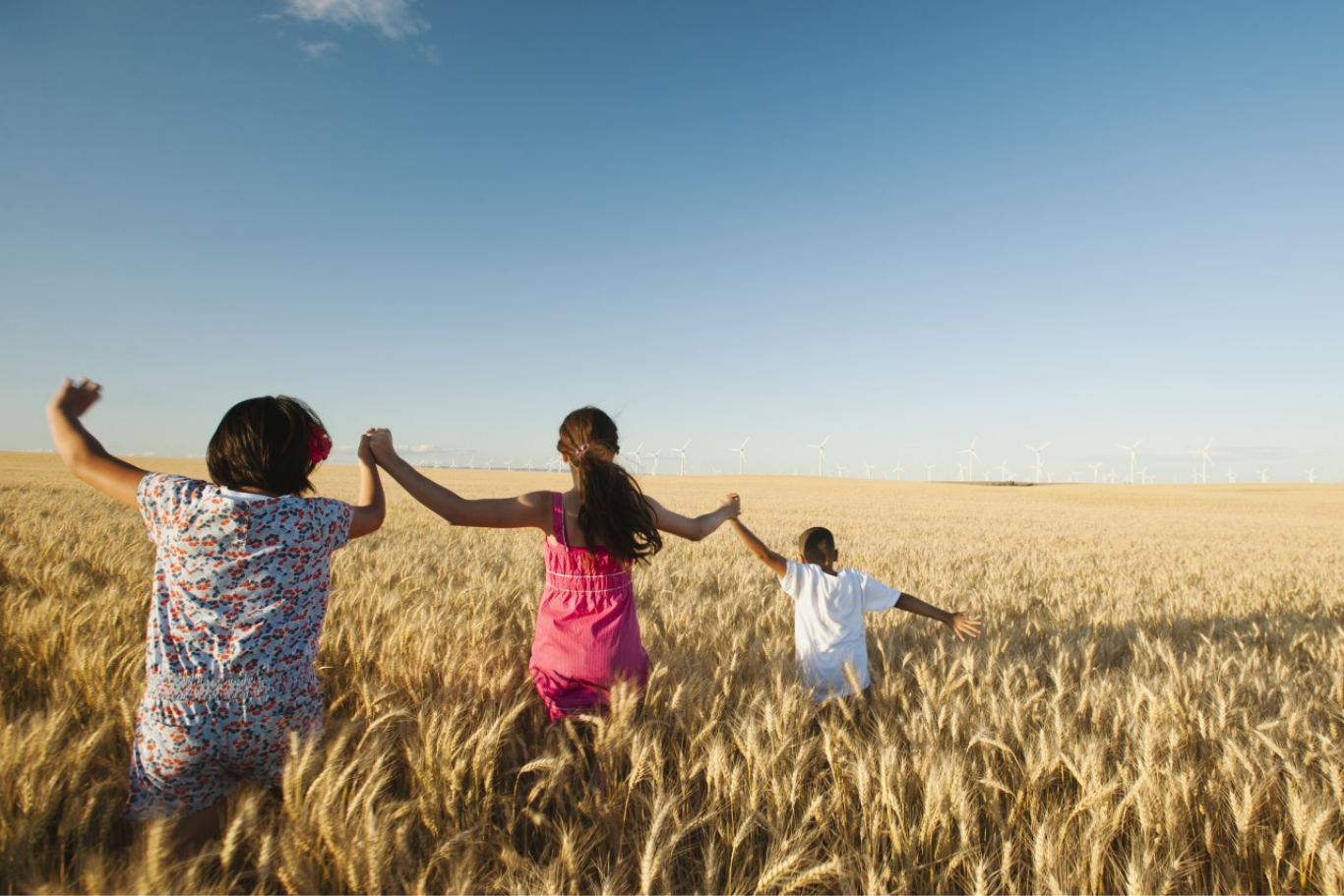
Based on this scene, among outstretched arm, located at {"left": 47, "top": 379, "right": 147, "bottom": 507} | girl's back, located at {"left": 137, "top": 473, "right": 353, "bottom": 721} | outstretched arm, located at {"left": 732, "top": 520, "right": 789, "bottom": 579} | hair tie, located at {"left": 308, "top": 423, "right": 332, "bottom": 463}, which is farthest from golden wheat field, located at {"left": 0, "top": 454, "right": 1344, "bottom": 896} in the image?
hair tie, located at {"left": 308, "top": 423, "right": 332, "bottom": 463}

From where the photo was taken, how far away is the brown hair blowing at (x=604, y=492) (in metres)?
2.61

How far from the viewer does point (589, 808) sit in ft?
6.26

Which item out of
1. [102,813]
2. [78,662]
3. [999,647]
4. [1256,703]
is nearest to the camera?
[102,813]

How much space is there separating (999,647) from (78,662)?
4.73 m

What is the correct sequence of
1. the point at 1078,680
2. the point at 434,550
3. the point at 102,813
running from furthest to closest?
the point at 434,550 < the point at 1078,680 < the point at 102,813

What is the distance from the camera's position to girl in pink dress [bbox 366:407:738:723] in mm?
2629

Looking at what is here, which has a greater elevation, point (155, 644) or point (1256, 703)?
point (155, 644)

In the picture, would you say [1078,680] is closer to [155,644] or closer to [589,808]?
[589,808]

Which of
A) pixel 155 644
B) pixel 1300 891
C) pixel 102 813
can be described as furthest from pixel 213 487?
pixel 1300 891

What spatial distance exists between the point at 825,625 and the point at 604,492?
1.57 m

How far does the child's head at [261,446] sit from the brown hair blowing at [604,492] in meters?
1.03

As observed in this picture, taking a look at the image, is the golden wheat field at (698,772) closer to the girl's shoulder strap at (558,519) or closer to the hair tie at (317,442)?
the girl's shoulder strap at (558,519)

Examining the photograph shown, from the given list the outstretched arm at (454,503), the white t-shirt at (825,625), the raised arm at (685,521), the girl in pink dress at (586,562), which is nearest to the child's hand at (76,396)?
the outstretched arm at (454,503)

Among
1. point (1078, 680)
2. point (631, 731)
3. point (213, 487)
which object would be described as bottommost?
point (1078, 680)
